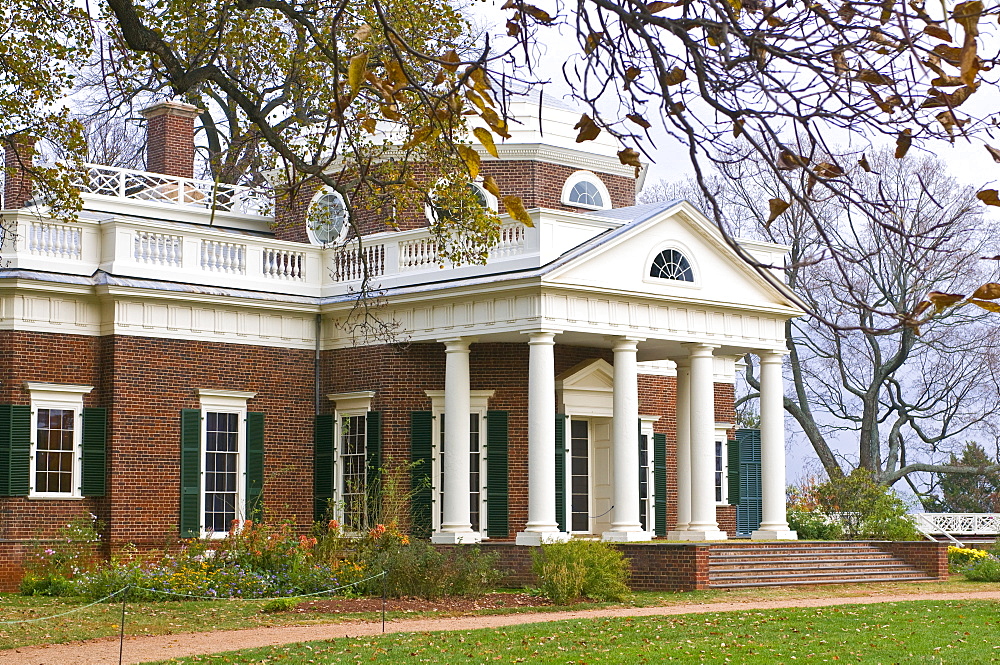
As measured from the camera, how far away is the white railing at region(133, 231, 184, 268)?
25016mm

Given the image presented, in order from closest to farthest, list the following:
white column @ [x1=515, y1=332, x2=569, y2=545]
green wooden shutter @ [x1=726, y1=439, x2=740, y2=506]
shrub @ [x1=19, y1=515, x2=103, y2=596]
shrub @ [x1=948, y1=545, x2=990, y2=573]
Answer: shrub @ [x1=19, y1=515, x2=103, y2=596] → white column @ [x1=515, y1=332, x2=569, y2=545] → green wooden shutter @ [x1=726, y1=439, x2=740, y2=506] → shrub @ [x1=948, y1=545, x2=990, y2=573]

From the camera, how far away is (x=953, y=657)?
14883 millimetres

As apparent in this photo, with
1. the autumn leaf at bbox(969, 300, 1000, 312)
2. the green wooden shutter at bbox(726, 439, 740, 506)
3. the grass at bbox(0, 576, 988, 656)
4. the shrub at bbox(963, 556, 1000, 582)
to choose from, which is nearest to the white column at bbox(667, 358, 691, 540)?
the green wooden shutter at bbox(726, 439, 740, 506)

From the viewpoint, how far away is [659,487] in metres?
29.5

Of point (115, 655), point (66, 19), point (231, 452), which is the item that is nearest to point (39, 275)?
point (231, 452)

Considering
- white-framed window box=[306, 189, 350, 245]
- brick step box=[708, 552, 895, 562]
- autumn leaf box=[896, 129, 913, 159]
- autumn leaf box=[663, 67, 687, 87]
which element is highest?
white-framed window box=[306, 189, 350, 245]

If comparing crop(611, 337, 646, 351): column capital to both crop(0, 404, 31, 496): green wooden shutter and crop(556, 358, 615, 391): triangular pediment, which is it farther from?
crop(0, 404, 31, 496): green wooden shutter

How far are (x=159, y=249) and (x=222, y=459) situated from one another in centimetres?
400

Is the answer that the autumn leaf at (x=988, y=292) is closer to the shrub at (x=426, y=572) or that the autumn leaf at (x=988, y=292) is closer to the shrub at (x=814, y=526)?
the shrub at (x=426, y=572)

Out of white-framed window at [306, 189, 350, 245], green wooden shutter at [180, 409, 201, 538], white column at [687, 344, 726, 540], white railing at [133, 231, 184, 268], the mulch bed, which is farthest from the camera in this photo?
white-framed window at [306, 189, 350, 245]

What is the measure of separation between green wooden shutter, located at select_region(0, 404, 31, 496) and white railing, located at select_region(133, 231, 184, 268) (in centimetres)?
342

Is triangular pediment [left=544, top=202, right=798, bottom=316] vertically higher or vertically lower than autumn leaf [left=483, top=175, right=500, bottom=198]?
higher

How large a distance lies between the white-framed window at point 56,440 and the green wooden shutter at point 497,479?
289 inches

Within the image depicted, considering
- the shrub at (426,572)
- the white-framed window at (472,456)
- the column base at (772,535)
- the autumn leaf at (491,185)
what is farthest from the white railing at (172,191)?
the autumn leaf at (491,185)
